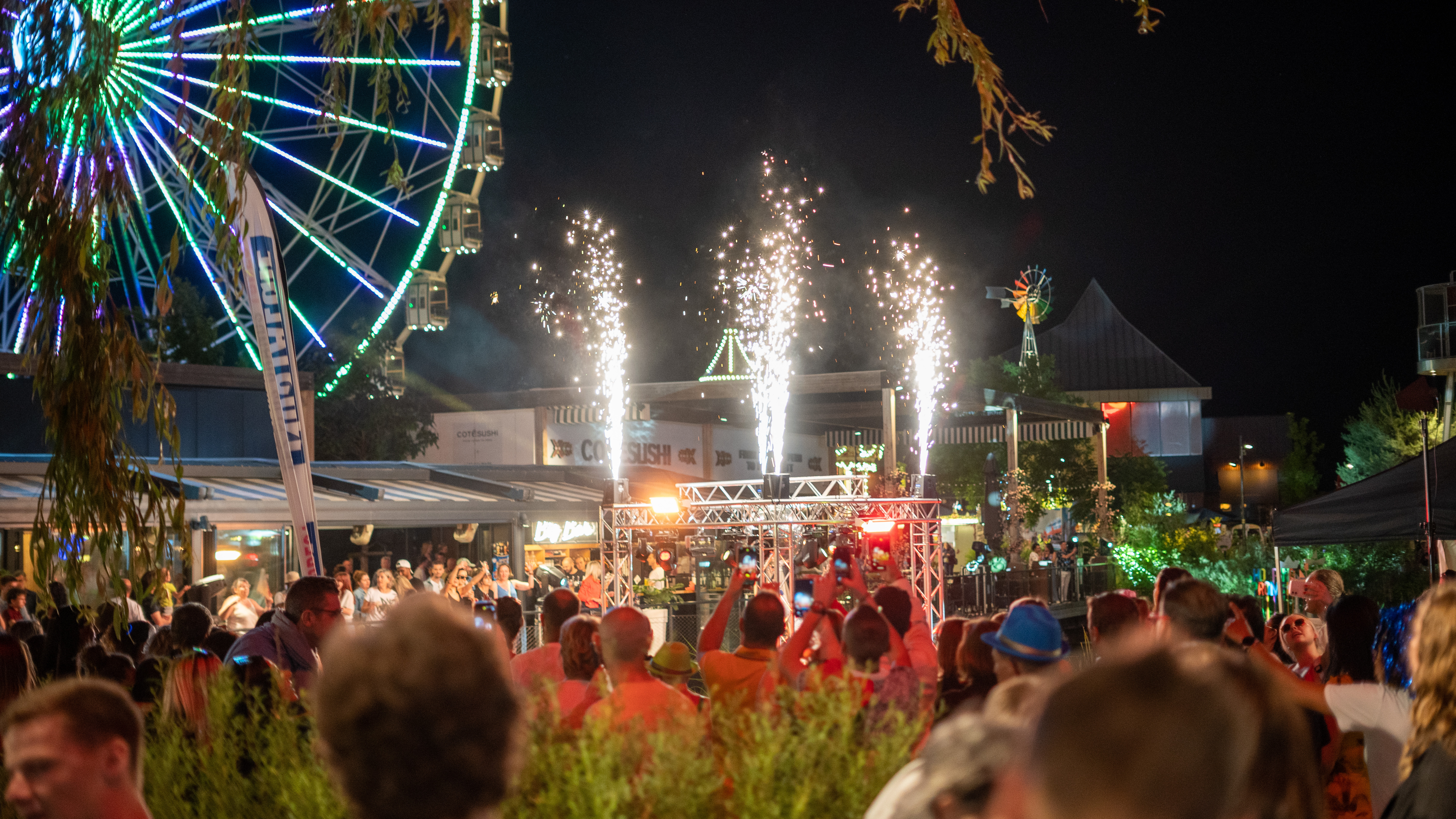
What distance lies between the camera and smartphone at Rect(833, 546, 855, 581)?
639 cm

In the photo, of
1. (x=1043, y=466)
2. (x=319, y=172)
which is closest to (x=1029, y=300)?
(x=1043, y=466)

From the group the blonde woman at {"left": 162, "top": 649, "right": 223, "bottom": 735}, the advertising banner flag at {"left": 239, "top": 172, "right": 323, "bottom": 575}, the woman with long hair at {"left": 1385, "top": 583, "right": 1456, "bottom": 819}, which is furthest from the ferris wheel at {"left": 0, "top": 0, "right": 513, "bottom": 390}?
the woman with long hair at {"left": 1385, "top": 583, "right": 1456, "bottom": 819}

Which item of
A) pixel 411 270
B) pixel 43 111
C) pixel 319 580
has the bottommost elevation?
pixel 319 580

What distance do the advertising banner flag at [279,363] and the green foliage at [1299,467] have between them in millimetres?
61099

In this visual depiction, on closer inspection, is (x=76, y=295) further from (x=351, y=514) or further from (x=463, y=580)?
(x=351, y=514)

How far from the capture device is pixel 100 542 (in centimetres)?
484

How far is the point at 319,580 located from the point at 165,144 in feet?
35.8

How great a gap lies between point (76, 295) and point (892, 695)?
363 cm

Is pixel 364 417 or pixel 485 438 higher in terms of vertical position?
pixel 364 417

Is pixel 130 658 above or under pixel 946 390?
under

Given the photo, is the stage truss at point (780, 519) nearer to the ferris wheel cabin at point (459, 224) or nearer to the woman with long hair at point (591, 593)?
the woman with long hair at point (591, 593)

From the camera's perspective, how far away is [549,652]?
535cm

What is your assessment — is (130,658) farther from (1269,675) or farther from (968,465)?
(968,465)

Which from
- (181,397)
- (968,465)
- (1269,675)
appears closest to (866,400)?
(968,465)
